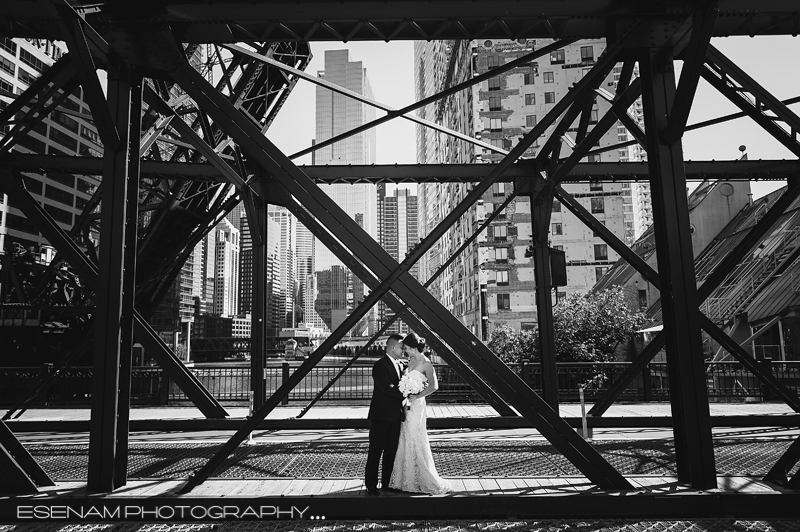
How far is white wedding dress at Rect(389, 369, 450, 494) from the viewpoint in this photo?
22.0ft

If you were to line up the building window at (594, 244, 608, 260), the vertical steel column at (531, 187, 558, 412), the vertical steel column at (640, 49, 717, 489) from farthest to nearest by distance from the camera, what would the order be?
1. the building window at (594, 244, 608, 260)
2. the vertical steel column at (531, 187, 558, 412)
3. the vertical steel column at (640, 49, 717, 489)

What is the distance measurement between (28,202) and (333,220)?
248 inches

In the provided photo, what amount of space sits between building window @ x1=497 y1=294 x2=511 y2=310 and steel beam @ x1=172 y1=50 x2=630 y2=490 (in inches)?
2164

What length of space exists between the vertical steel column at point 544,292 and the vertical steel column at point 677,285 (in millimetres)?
5220

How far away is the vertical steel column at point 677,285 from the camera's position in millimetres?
6160

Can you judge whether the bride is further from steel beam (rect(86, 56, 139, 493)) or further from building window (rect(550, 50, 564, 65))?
building window (rect(550, 50, 564, 65))

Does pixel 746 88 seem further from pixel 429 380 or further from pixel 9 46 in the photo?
pixel 9 46

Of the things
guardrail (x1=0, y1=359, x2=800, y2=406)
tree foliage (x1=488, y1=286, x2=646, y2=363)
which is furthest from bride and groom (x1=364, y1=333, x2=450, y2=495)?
tree foliage (x1=488, y1=286, x2=646, y2=363)

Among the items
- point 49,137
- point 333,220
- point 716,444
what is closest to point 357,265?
point 333,220

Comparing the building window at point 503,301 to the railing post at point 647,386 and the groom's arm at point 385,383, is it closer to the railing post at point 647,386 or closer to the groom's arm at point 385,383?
the railing post at point 647,386

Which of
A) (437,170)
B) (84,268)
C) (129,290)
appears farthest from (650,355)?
(84,268)

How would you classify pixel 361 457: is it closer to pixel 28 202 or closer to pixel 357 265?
pixel 357 265

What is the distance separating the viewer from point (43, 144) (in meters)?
82.6

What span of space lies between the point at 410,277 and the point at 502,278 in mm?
55928
